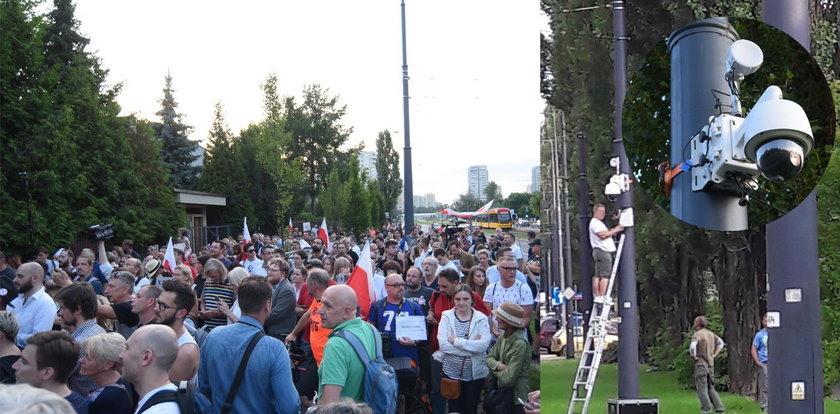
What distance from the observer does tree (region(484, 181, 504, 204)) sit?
382cm

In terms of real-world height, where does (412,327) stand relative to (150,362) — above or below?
below

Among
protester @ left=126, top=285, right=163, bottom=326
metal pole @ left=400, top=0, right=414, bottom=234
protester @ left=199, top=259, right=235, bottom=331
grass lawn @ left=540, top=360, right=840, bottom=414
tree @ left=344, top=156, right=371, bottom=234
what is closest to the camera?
grass lawn @ left=540, top=360, right=840, bottom=414

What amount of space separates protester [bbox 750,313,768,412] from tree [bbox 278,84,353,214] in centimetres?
869

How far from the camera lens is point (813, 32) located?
3.48 meters

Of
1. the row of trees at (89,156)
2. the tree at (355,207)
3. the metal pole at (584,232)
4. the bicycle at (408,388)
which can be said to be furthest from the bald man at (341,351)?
the tree at (355,207)

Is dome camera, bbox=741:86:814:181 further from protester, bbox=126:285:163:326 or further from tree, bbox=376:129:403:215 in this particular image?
tree, bbox=376:129:403:215

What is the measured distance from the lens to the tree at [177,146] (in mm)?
52719

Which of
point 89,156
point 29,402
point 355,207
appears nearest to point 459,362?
point 29,402

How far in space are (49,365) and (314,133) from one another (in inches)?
551

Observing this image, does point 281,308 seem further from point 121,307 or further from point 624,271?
point 624,271

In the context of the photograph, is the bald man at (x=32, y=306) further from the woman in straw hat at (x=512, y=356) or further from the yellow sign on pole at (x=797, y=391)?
the yellow sign on pole at (x=797, y=391)

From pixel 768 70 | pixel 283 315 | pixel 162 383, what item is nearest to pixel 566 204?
pixel 768 70

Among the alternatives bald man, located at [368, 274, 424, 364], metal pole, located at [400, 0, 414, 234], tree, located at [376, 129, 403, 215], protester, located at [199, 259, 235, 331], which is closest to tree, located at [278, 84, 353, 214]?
metal pole, located at [400, 0, 414, 234]

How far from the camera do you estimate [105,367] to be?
4398mm
